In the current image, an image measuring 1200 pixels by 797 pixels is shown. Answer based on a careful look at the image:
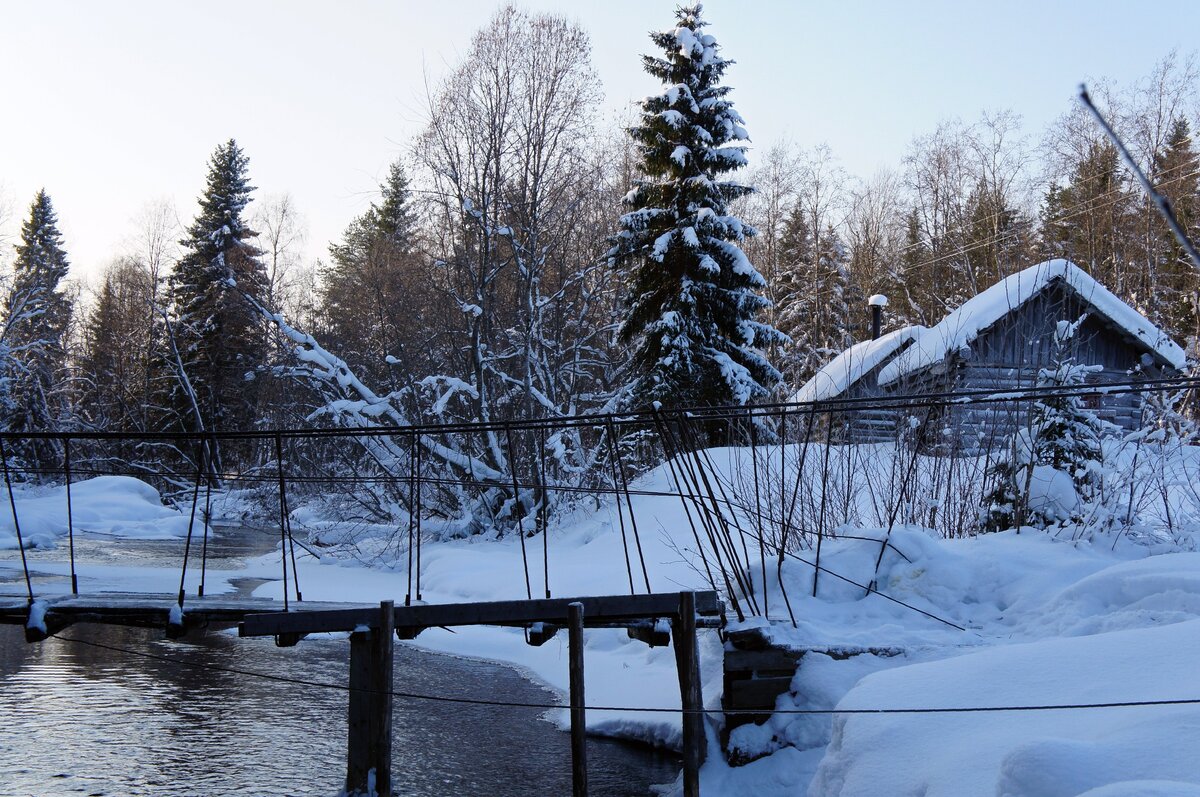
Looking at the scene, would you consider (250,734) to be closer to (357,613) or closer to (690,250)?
(357,613)

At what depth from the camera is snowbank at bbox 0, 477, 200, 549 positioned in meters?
25.2

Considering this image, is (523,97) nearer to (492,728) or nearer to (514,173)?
(514,173)

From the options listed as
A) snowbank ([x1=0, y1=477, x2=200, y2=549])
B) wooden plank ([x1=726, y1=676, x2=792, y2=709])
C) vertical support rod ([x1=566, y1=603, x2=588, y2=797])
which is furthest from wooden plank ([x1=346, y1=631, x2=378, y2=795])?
snowbank ([x1=0, y1=477, x2=200, y2=549])

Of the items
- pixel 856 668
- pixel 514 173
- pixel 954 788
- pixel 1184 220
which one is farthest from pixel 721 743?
pixel 1184 220

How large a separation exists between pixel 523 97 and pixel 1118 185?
730 inches

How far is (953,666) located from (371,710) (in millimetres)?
4428

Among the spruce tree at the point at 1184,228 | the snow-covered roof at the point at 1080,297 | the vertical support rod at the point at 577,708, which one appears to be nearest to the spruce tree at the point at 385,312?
the snow-covered roof at the point at 1080,297

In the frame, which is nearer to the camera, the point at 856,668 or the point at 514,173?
the point at 856,668

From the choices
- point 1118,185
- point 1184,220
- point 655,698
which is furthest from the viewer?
point 1118,185

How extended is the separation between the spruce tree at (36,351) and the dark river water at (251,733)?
17.6 meters

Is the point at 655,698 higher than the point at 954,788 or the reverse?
the reverse

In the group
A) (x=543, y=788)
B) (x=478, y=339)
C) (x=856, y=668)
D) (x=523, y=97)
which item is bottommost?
(x=543, y=788)

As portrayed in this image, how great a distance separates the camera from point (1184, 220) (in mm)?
28672

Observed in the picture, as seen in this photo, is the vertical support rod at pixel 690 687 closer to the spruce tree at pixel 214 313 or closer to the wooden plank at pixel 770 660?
the wooden plank at pixel 770 660
